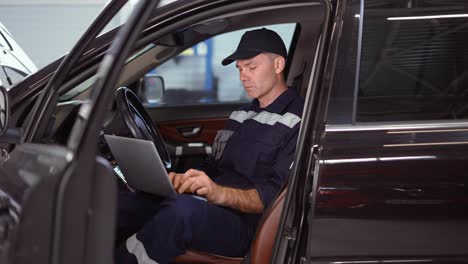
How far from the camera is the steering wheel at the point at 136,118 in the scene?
2.76m

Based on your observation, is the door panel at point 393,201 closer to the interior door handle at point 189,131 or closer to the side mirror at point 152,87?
the side mirror at point 152,87

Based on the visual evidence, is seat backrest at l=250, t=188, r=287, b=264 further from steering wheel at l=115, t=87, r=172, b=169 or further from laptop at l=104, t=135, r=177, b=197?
steering wheel at l=115, t=87, r=172, b=169

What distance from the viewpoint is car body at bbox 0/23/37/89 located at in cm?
307

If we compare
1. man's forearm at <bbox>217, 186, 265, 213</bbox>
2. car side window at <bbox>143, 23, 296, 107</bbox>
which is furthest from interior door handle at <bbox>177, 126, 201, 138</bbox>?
car side window at <bbox>143, 23, 296, 107</bbox>

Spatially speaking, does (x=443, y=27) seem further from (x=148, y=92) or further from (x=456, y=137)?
(x=148, y=92)

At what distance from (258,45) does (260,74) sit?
11 centimetres

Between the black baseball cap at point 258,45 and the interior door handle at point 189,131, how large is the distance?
1160mm

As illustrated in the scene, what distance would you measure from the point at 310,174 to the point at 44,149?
2.36ft

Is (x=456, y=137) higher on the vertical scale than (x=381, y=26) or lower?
lower

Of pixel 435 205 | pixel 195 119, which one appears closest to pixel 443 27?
pixel 435 205

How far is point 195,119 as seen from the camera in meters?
4.00

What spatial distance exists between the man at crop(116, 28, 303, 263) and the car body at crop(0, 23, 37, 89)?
0.78 m

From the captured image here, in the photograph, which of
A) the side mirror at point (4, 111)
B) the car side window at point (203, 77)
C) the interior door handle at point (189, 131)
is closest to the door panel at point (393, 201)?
the side mirror at point (4, 111)

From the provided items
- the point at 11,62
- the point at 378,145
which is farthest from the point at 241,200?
the point at 11,62
